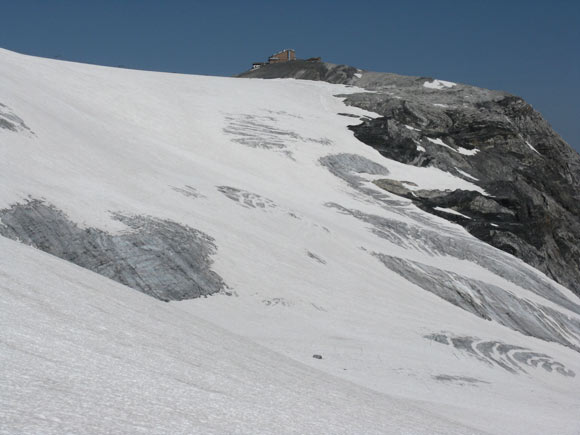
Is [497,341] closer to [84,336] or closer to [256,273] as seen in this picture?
[256,273]

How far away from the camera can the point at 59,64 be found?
162ft

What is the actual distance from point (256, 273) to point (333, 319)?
12.1 ft

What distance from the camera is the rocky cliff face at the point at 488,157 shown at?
47562 mm

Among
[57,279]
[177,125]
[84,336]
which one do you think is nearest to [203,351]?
[84,336]

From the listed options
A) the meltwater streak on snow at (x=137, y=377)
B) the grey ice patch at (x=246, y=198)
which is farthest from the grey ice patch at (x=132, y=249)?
the meltwater streak on snow at (x=137, y=377)

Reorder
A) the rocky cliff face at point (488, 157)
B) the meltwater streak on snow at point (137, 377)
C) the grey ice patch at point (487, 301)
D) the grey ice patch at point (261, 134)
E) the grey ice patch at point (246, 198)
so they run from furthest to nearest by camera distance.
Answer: the grey ice patch at point (261, 134)
the rocky cliff face at point (488, 157)
the grey ice patch at point (246, 198)
the grey ice patch at point (487, 301)
the meltwater streak on snow at point (137, 377)

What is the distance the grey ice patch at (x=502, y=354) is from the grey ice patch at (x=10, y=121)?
19.0 metres

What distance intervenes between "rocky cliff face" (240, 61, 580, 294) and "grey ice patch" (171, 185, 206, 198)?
66.5 ft

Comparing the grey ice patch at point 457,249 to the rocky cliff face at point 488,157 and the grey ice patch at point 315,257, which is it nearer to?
the rocky cliff face at point 488,157

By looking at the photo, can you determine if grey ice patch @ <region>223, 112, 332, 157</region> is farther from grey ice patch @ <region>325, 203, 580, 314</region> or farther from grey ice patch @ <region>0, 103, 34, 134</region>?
grey ice patch @ <region>0, 103, 34, 134</region>

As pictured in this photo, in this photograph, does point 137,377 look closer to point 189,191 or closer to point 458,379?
point 458,379

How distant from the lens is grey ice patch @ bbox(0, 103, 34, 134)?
26781 mm

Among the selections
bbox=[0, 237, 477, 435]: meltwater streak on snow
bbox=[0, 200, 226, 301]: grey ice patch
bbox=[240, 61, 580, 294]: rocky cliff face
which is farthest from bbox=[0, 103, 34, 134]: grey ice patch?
bbox=[240, 61, 580, 294]: rocky cliff face

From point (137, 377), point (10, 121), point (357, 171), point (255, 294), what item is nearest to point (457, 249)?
point (357, 171)
